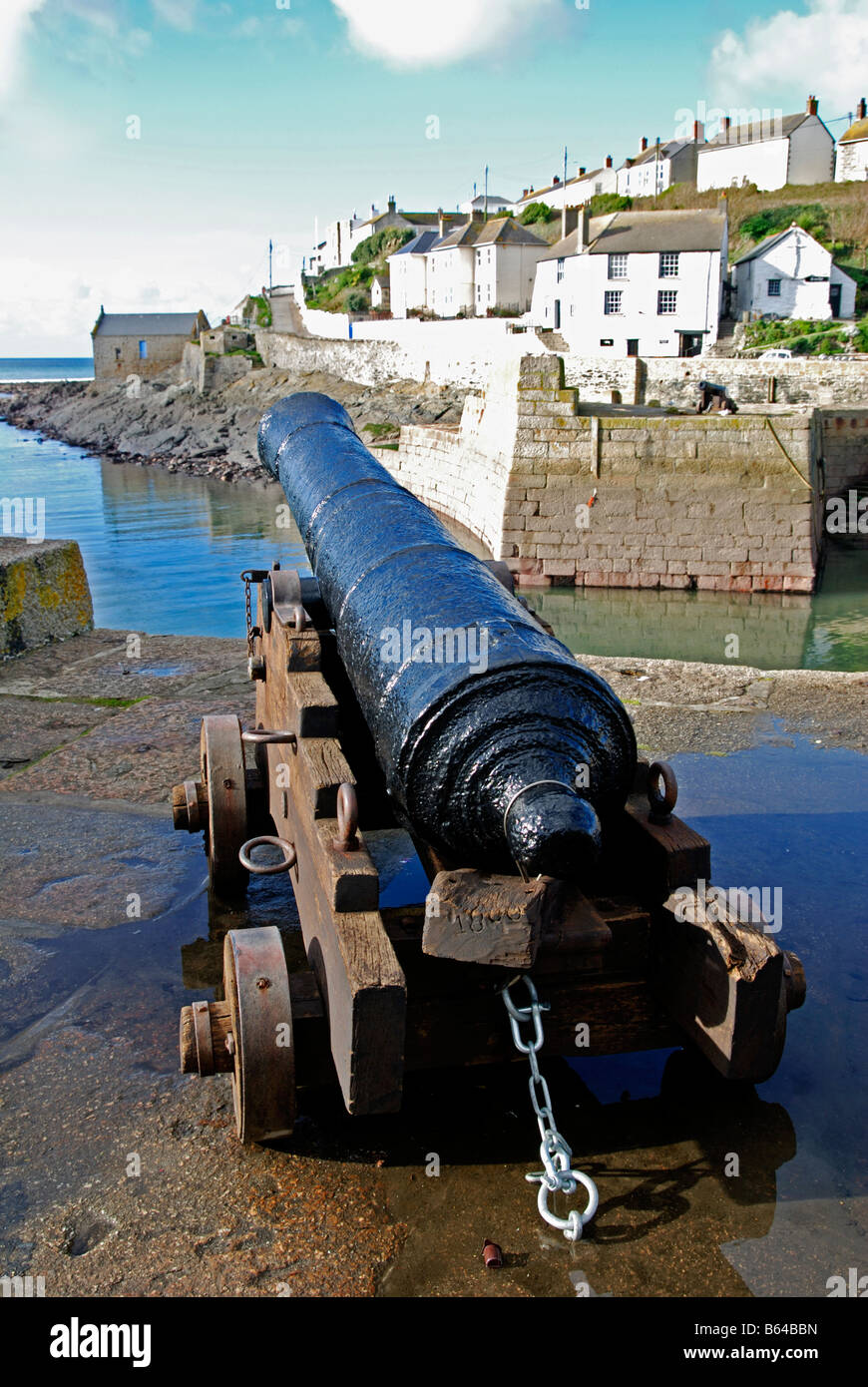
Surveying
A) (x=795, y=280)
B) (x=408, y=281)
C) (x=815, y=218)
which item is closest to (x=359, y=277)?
(x=408, y=281)

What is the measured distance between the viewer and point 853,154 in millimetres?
65312

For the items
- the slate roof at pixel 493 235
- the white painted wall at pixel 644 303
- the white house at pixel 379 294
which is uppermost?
the slate roof at pixel 493 235

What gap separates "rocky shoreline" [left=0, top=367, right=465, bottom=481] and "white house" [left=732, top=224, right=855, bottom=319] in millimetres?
14028

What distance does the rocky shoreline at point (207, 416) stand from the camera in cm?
4556

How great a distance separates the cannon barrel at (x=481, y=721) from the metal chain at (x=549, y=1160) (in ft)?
1.28

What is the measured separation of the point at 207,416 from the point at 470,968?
5742 centimetres

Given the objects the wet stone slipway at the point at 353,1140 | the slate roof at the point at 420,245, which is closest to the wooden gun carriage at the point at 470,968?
the wet stone slipway at the point at 353,1140

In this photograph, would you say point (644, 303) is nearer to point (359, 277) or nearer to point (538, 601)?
point (538, 601)

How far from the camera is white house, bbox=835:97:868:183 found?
64688 mm

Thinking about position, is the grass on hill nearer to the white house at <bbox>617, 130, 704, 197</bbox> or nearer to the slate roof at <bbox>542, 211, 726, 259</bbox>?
the slate roof at <bbox>542, 211, 726, 259</bbox>

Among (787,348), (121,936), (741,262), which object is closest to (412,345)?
(741,262)

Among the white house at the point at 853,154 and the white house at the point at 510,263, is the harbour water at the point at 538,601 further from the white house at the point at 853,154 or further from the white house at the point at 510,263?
the white house at the point at 853,154

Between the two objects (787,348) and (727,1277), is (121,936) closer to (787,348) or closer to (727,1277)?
(727,1277)

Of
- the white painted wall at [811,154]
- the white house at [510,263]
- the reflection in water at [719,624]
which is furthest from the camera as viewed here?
the white painted wall at [811,154]
